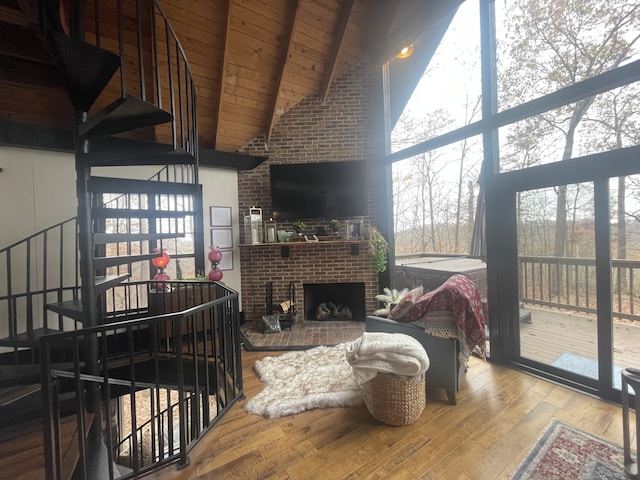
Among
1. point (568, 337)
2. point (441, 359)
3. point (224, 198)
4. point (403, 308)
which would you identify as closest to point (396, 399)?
point (441, 359)

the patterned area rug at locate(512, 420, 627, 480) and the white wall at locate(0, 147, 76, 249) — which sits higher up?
the white wall at locate(0, 147, 76, 249)

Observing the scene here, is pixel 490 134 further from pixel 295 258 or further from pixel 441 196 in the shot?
pixel 295 258

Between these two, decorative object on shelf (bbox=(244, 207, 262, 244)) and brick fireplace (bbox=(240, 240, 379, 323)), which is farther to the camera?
brick fireplace (bbox=(240, 240, 379, 323))

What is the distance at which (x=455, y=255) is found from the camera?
11.4 ft

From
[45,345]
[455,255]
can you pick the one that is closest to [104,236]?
[45,345]

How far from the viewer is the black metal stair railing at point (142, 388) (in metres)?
1.60

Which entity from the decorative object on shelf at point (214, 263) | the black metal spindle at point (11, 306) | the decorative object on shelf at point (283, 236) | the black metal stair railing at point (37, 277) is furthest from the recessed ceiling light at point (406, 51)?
the black metal spindle at point (11, 306)

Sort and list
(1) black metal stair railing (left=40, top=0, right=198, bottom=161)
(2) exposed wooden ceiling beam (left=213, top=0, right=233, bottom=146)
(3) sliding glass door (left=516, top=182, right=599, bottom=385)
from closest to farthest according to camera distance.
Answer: (1) black metal stair railing (left=40, top=0, right=198, bottom=161)
(3) sliding glass door (left=516, top=182, right=599, bottom=385)
(2) exposed wooden ceiling beam (left=213, top=0, right=233, bottom=146)

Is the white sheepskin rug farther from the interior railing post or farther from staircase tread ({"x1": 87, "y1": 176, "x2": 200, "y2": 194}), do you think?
staircase tread ({"x1": 87, "y1": 176, "x2": 200, "y2": 194})

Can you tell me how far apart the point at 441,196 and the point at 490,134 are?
3.07 feet

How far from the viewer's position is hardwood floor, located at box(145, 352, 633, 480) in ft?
5.55

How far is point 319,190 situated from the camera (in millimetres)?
4340

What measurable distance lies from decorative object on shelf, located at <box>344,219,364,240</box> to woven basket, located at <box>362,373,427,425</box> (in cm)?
248


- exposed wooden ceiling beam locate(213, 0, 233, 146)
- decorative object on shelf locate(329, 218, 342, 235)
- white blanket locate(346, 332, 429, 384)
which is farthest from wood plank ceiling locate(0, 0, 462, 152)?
white blanket locate(346, 332, 429, 384)
